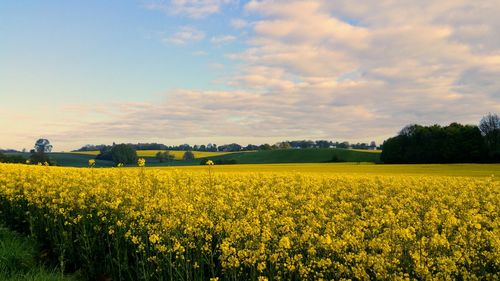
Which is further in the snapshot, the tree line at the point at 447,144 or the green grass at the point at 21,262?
the tree line at the point at 447,144

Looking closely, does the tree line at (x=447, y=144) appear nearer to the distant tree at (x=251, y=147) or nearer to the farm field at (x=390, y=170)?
the farm field at (x=390, y=170)

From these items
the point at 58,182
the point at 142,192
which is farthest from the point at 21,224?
the point at 142,192

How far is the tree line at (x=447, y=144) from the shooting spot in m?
65.9

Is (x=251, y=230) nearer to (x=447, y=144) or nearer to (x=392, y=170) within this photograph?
(x=392, y=170)

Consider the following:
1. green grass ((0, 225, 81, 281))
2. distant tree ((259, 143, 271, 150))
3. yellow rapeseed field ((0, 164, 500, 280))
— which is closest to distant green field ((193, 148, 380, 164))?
distant tree ((259, 143, 271, 150))

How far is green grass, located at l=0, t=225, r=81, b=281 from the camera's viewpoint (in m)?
8.73

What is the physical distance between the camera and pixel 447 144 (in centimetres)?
6762

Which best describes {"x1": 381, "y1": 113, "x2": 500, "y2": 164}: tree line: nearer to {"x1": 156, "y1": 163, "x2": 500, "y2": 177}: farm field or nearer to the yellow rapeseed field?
{"x1": 156, "y1": 163, "x2": 500, "y2": 177}: farm field

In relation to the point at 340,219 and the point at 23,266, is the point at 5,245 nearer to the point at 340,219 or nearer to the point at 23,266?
the point at 23,266

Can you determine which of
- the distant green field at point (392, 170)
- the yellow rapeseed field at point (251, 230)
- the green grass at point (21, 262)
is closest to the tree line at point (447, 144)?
the distant green field at point (392, 170)

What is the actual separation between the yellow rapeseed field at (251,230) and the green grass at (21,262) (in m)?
0.49

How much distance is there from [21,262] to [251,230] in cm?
629

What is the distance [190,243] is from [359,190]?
29.5 ft

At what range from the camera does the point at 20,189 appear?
1462 cm
